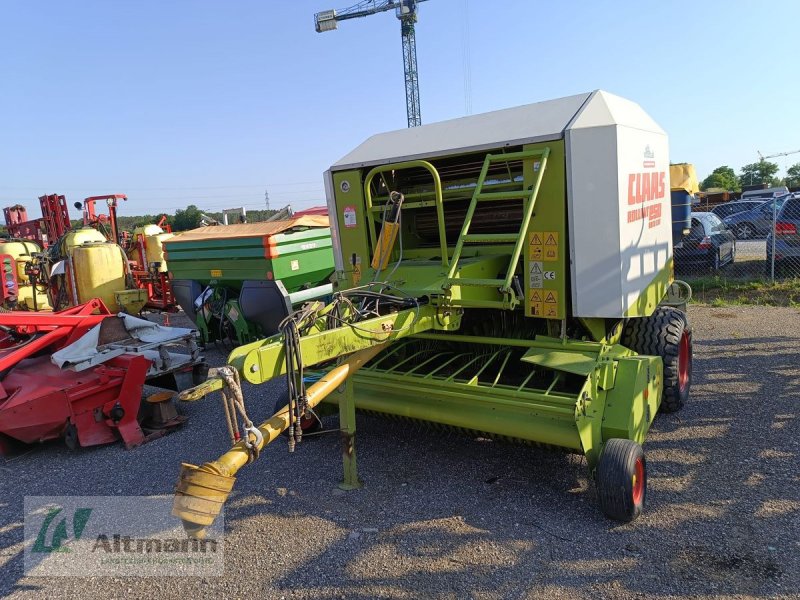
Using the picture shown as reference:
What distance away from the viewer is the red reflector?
9.86m

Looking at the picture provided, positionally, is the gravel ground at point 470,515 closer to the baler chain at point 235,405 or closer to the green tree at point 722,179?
the baler chain at point 235,405

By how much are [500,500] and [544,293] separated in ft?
4.62

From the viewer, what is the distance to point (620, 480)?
3037mm

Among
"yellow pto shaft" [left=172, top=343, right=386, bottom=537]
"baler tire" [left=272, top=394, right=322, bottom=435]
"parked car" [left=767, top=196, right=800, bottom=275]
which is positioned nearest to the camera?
"yellow pto shaft" [left=172, top=343, right=386, bottom=537]

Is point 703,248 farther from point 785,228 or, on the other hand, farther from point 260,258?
point 260,258

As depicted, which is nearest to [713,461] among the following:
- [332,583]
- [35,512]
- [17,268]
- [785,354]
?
[332,583]

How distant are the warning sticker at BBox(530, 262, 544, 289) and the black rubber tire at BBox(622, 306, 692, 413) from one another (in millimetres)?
1350

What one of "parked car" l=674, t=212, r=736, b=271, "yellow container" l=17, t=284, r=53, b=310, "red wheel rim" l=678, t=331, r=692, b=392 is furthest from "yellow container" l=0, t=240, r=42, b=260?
"parked car" l=674, t=212, r=736, b=271

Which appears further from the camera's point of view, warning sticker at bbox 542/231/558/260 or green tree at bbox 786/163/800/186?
green tree at bbox 786/163/800/186

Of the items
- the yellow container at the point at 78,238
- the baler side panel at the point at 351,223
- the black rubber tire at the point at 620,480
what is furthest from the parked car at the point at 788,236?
the yellow container at the point at 78,238

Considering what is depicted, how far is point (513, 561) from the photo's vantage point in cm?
288

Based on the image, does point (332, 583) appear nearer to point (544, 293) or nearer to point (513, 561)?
point (513, 561)

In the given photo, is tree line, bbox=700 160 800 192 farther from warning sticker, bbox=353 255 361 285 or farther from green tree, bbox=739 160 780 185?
warning sticker, bbox=353 255 361 285

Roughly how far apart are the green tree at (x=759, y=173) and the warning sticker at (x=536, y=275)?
56.5m
